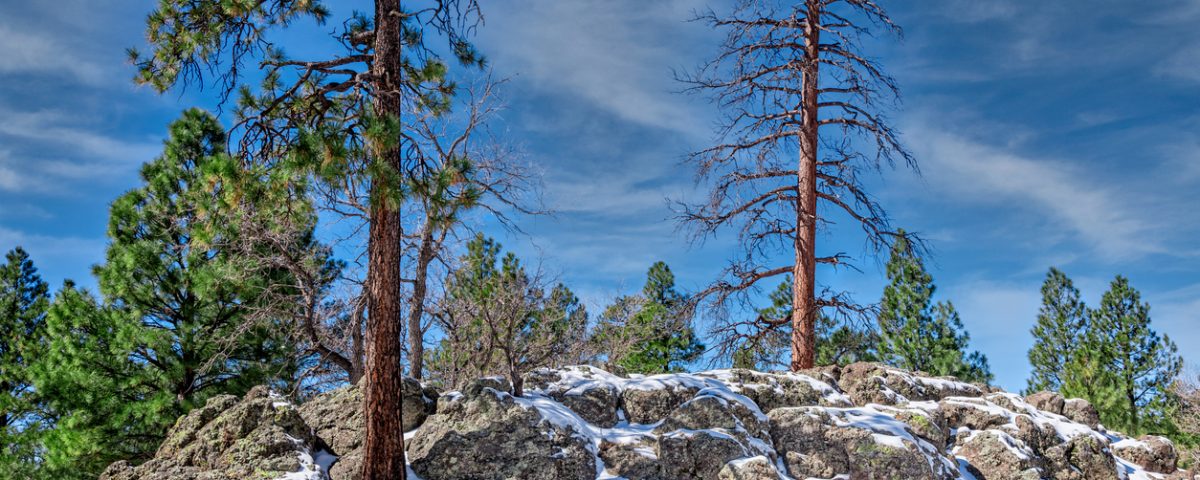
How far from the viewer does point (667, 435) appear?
9.05m

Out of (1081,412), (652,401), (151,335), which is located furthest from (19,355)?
(1081,412)

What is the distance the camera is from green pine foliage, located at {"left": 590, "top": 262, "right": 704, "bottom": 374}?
19.1 meters

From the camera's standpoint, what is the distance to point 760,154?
13.5m

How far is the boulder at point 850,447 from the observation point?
893cm

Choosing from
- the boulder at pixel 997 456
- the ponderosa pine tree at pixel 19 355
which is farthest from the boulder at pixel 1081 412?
the ponderosa pine tree at pixel 19 355

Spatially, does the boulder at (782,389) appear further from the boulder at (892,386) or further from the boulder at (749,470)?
the boulder at (749,470)

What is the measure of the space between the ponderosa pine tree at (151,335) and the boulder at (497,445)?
21.1 ft

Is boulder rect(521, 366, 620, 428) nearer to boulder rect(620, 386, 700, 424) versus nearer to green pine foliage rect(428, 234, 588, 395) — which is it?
boulder rect(620, 386, 700, 424)

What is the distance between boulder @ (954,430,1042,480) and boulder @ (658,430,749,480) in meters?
3.47

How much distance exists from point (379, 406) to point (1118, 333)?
841 inches

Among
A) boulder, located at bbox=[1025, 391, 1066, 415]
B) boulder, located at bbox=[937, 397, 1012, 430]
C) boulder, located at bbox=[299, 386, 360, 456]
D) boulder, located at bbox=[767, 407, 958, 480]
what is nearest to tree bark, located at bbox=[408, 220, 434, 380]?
boulder, located at bbox=[299, 386, 360, 456]

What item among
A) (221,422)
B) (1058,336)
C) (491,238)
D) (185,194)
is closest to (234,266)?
(185,194)

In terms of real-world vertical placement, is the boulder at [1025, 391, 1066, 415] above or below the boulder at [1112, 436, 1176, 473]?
above

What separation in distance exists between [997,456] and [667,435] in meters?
4.52
